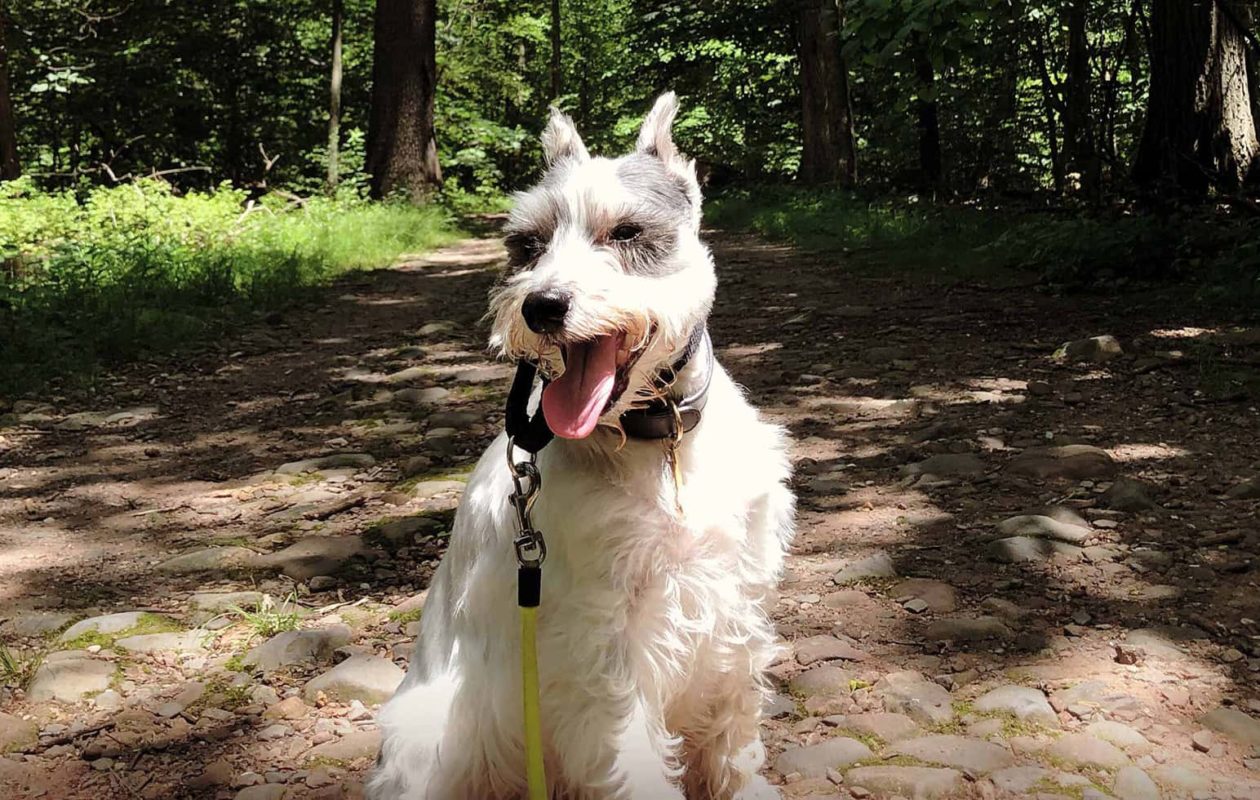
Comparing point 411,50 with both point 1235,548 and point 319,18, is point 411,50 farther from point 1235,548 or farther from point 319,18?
point 1235,548

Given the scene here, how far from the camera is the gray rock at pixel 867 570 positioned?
4.14 m

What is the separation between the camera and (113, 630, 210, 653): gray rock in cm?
362

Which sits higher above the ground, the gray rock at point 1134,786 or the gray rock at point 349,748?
the gray rock at point 1134,786

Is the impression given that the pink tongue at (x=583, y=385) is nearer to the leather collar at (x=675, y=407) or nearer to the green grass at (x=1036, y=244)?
the leather collar at (x=675, y=407)

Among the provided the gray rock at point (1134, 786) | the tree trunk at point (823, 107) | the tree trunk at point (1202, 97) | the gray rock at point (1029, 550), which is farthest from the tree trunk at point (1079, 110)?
the gray rock at point (1134, 786)

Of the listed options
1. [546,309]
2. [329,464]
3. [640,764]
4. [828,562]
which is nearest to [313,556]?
[329,464]

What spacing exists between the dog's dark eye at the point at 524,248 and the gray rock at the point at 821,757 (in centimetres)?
167

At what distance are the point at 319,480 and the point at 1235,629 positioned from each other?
444 centimetres

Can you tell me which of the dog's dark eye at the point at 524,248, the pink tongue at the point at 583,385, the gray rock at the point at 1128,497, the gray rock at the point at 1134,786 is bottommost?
the gray rock at the point at 1134,786

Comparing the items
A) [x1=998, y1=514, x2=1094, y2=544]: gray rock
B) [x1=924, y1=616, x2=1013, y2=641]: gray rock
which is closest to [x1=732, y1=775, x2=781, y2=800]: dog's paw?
[x1=924, y1=616, x2=1013, y2=641]: gray rock

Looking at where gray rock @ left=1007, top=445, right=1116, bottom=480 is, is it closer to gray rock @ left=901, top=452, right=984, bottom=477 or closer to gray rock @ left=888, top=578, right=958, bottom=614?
gray rock @ left=901, top=452, right=984, bottom=477

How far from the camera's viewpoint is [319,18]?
29797mm

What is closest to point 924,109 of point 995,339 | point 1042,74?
point 1042,74

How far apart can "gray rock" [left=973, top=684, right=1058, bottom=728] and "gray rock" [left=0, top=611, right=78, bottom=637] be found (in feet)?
11.0
